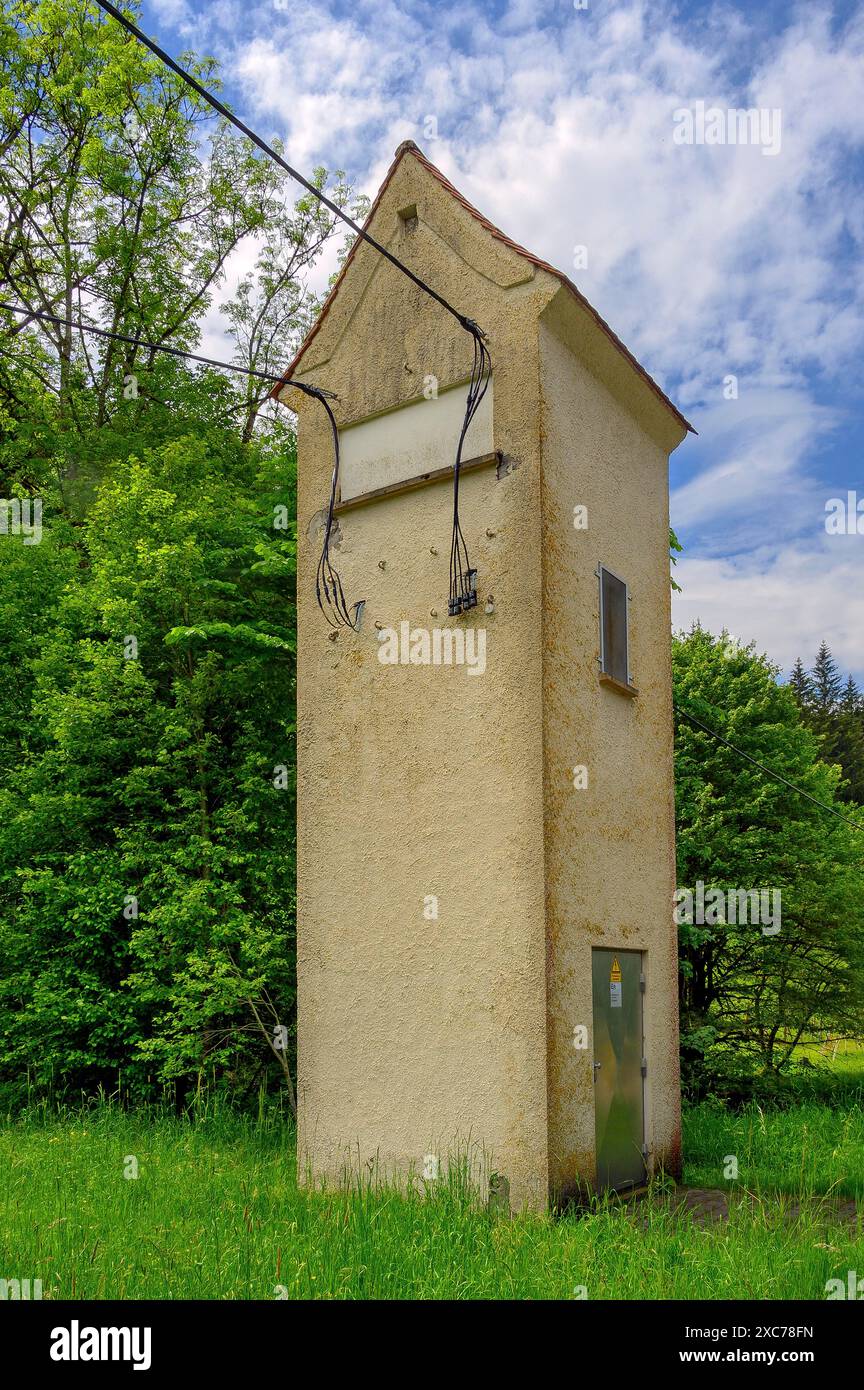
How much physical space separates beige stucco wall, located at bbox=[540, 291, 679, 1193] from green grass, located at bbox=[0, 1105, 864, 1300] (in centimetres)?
93

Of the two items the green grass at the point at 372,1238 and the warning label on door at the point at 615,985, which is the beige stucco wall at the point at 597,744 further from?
the green grass at the point at 372,1238

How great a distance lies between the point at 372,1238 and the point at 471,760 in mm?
3421

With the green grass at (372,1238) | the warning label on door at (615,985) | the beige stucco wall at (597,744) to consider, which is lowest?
the green grass at (372,1238)

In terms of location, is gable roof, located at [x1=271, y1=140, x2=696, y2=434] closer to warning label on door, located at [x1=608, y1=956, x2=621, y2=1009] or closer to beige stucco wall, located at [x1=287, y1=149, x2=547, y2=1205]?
beige stucco wall, located at [x1=287, y1=149, x2=547, y2=1205]

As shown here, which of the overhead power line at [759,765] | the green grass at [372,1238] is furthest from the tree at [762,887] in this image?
the green grass at [372,1238]

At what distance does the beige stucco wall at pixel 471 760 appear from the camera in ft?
26.7

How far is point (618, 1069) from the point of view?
8898mm

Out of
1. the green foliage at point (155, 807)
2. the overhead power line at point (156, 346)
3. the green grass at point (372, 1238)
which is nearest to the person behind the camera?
the green grass at point (372, 1238)

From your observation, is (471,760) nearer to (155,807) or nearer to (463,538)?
(463,538)

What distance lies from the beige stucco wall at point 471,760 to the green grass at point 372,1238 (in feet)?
2.32

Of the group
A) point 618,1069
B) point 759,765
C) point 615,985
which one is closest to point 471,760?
point 615,985
